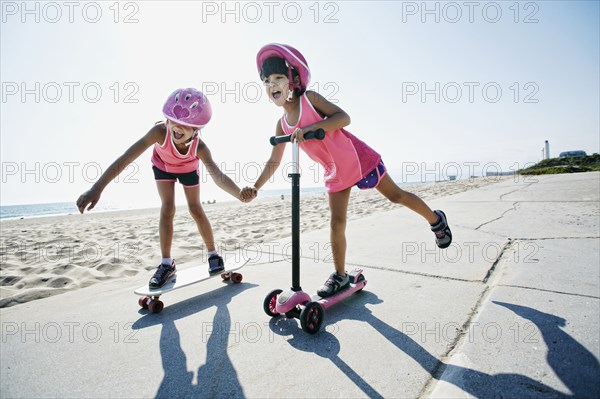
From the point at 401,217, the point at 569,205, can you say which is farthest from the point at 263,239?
the point at 569,205

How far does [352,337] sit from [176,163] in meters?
2.26

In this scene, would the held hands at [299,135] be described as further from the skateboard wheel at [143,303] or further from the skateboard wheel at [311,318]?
the skateboard wheel at [143,303]

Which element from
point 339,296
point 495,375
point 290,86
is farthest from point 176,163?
point 495,375

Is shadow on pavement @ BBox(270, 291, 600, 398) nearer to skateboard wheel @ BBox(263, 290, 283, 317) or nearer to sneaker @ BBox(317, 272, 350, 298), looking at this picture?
skateboard wheel @ BBox(263, 290, 283, 317)

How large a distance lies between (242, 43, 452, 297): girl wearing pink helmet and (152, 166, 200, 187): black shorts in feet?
3.12

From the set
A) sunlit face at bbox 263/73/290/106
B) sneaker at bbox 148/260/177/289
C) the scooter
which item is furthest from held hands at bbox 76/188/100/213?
sunlit face at bbox 263/73/290/106

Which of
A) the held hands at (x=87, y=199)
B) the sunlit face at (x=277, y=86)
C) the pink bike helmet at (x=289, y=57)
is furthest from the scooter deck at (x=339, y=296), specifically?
the held hands at (x=87, y=199)

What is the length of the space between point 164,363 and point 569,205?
7266 mm

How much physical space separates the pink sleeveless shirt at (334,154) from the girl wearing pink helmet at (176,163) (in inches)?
28.7

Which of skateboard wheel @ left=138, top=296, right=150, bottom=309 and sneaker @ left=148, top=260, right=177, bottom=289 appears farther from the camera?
sneaker @ left=148, top=260, right=177, bottom=289

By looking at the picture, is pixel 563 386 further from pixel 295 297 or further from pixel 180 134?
pixel 180 134

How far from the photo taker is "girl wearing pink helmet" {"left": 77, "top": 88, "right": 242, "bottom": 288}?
8.58ft

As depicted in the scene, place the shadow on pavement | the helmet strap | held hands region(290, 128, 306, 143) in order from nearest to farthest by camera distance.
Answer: the shadow on pavement < held hands region(290, 128, 306, 143) < the helmet strap

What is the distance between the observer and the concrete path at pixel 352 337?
141 centimetres
